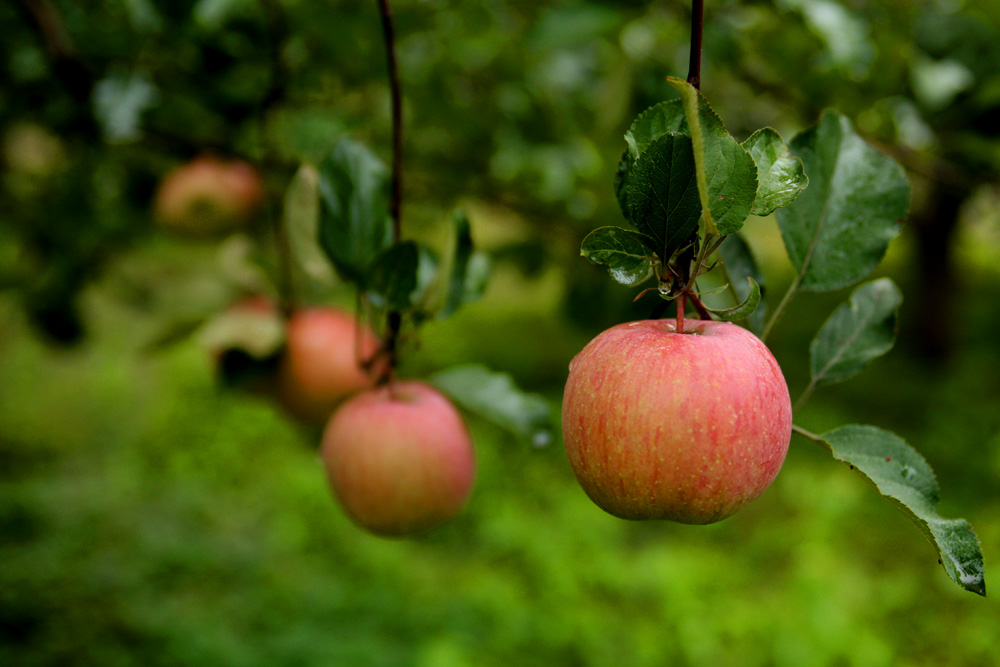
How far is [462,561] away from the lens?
8.17 feet

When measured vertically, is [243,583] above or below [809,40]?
below

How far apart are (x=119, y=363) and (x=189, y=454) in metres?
1.24

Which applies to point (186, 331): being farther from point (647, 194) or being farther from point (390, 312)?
point (647, 194)

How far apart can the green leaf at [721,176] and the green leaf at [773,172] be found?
0.07 ft

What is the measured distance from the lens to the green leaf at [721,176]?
0.28m

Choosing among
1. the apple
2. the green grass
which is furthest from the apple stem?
the green grass

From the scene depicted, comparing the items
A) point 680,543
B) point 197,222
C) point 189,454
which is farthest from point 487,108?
point 189,454

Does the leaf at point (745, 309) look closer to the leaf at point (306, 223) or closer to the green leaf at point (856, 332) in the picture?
the green leaf at point (856, 332)

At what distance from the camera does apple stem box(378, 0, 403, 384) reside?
41 centimetres

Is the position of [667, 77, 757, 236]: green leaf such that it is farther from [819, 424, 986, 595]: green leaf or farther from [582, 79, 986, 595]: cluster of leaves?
[819, 424, 986, 595]: green leaf

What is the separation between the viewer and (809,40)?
31.0 inches

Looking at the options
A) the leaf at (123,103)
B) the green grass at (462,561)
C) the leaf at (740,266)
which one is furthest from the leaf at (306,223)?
the green grass at (462,561)

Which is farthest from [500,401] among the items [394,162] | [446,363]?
[446,363]

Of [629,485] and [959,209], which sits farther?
[959,209]
